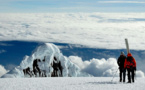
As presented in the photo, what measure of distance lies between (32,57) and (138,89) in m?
89.5

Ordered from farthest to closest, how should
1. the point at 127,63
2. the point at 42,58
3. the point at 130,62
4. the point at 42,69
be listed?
the point at 42,69 < the point at 42,58 < the point at 127,63 < the point at 130,62

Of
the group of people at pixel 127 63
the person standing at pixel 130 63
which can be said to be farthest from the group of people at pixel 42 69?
the person standing at pixel 130 63

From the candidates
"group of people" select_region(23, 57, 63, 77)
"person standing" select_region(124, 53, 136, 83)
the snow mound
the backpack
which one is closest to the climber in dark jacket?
"group of people" select_region(23, 57, 63, 77)

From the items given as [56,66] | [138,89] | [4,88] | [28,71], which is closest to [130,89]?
[138,89]

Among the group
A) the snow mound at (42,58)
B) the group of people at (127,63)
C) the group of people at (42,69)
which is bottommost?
the group of people at (42,69)

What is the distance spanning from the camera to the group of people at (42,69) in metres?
112

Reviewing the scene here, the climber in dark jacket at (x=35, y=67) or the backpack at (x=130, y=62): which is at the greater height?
the backpack at (x=130, y=62)

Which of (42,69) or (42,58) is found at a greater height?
(42,58)

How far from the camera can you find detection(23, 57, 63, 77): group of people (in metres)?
112

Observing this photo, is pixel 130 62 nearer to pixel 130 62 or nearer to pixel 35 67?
pixel 130 62

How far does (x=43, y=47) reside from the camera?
103 m

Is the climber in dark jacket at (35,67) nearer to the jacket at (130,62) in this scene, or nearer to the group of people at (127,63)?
the group of people at (127,63)

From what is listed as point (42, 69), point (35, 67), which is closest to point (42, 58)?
point (42, 69)

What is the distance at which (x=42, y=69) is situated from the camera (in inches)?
4651
